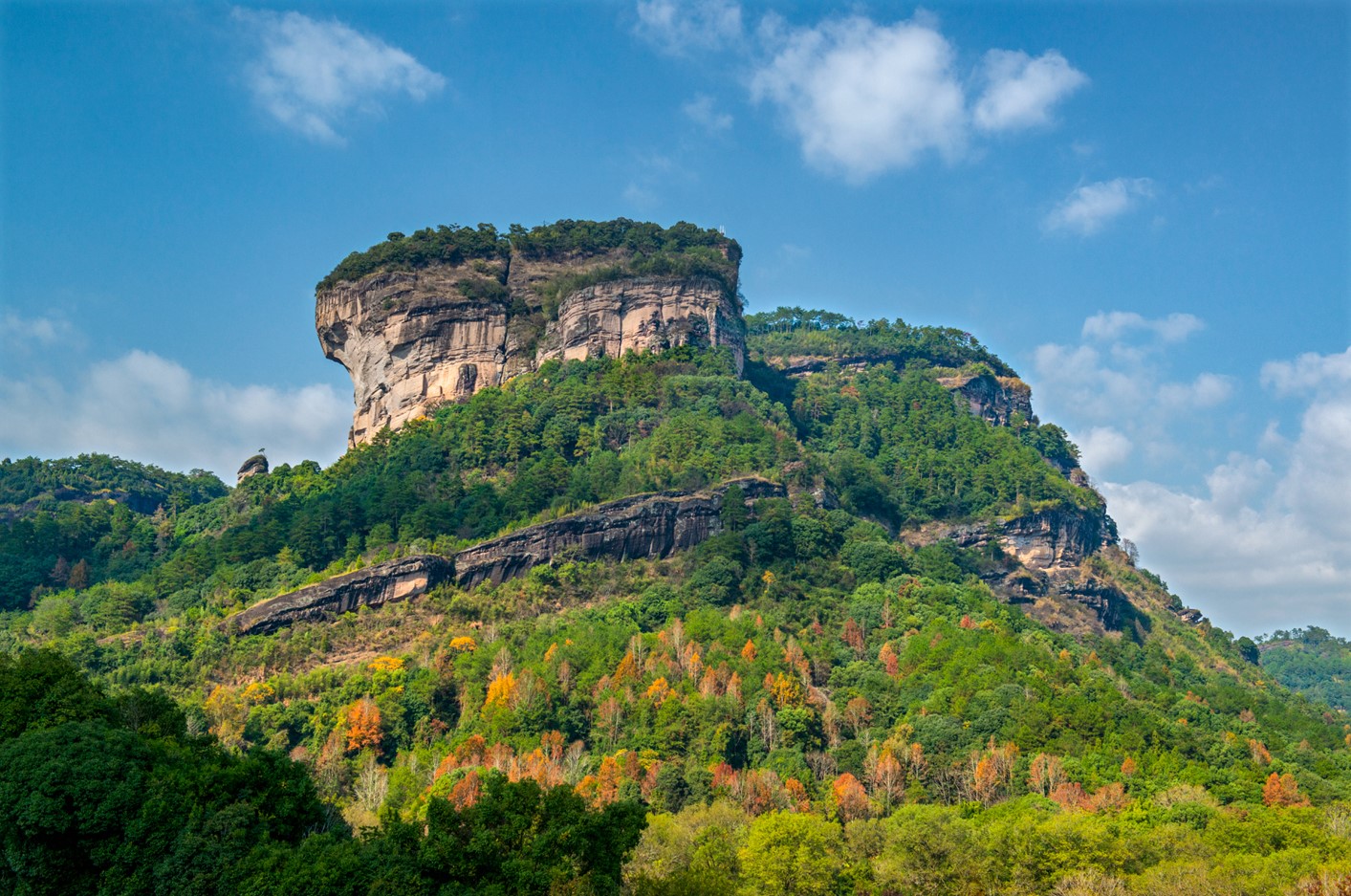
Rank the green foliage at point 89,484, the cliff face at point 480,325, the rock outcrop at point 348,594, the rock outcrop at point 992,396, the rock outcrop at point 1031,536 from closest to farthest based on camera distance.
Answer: the rock outcrop at point 348,594 → the rock outcrop at point 1031,536 → the cliff face at point 480,325 → the green foliage at point 89,484 → the rock outcrop at point 992,396

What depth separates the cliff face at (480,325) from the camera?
10800cm

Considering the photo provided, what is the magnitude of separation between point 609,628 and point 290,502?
35.2 metres

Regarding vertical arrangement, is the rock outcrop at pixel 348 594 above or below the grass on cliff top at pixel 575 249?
below

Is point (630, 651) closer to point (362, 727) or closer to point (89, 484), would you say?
point (362, 727)

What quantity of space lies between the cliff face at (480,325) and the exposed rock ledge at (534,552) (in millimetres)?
26192

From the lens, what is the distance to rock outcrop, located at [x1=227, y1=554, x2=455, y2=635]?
238 ft

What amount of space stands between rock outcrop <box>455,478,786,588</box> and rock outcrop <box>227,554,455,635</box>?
251cm

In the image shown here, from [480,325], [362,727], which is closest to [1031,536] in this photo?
[480,325]

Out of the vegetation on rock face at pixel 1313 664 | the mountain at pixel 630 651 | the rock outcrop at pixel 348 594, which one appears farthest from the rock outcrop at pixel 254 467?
the vegetation on rock face at pixel 1313 664

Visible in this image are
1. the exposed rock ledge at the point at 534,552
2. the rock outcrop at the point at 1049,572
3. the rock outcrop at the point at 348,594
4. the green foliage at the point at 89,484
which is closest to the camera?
the rock outcrop at the point at 348,594

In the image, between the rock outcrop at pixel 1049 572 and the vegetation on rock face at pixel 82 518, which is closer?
the vegetation on rock face at pixel 82 518

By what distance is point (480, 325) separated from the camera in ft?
364

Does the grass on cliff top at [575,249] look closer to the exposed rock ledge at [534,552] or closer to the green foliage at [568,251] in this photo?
the green foliage at [568,251]

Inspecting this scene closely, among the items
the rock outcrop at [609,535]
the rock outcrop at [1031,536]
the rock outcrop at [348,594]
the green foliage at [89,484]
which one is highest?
the green foliage at [89,484]
